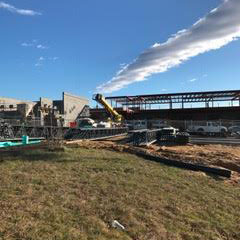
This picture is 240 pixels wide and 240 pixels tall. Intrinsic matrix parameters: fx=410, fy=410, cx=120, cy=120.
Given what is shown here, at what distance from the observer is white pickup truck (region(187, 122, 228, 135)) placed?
52494mm

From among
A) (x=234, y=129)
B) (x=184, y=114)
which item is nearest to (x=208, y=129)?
(x=234, y=129)

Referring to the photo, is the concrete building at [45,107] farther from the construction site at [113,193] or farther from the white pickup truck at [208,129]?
the construction site at [113,193]

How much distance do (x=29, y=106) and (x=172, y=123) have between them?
22.7 m

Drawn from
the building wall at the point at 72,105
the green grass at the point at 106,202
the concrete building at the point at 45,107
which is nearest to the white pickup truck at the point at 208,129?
the concrete building at the point at 45,107

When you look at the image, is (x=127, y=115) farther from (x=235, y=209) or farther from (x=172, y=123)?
(x=235, y=209)

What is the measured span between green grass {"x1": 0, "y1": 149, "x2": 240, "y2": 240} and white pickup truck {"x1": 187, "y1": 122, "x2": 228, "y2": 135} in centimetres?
4006

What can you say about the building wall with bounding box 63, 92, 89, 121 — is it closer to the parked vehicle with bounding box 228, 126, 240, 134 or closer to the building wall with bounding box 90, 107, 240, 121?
the building wall with bounding box 90, 107, 240, 121

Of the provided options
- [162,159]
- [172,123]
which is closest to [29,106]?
[172,123]

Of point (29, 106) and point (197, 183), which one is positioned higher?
point (29, 106)

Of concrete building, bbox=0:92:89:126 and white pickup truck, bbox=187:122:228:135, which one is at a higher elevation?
concrete building, bbox=0:92:89:126

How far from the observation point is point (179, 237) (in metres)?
7.50

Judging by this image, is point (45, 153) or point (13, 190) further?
point (45, 153)

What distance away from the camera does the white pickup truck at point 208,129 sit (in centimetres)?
5249

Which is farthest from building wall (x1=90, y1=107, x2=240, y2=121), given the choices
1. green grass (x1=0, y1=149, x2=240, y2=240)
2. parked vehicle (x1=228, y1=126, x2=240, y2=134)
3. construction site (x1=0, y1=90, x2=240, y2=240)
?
green grass (x1=0, y1=149, x2=240, y2=240)
